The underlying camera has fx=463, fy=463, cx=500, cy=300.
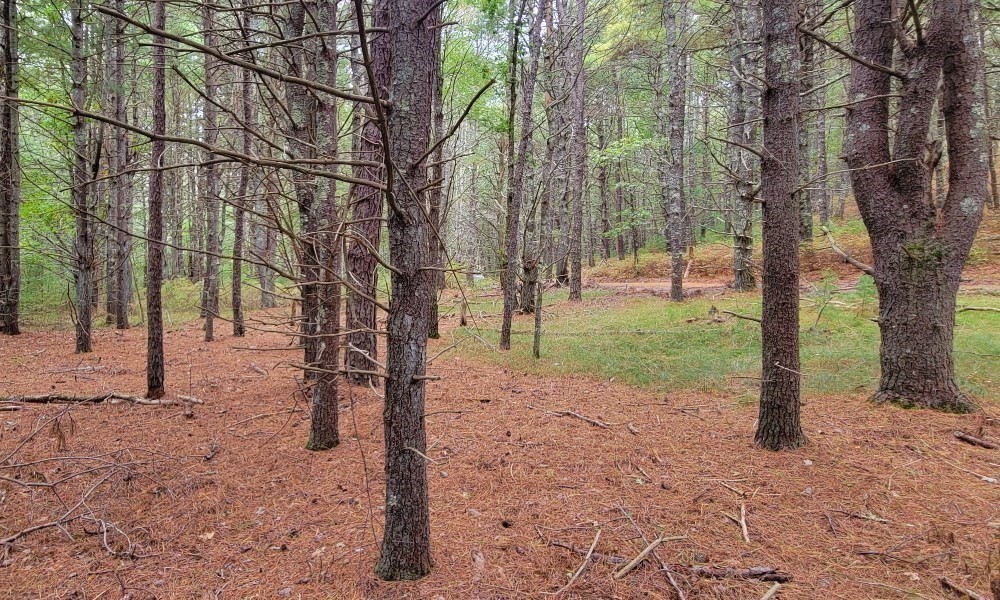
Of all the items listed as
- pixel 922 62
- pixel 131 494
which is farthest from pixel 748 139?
pixel 131 494

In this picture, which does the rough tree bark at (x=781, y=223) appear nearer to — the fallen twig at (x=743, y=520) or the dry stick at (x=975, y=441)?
the fallen twig at (x=743, y=520)

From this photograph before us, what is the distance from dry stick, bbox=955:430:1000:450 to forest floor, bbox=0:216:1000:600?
70 millimetres

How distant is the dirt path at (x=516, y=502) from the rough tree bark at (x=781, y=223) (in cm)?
47

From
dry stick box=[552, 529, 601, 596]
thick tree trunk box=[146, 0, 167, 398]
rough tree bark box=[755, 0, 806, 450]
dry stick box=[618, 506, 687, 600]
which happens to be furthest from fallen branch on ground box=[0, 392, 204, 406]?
rough tree bark box=[755, 0, 806, 450]

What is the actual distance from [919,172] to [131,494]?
768 cm

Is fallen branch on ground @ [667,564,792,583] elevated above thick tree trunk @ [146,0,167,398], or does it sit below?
below

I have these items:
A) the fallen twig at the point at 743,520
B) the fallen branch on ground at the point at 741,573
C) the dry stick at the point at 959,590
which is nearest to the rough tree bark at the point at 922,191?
the fallen twig at the point at 743,520

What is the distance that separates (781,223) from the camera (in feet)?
12.7

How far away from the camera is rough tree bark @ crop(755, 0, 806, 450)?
3.80 metres

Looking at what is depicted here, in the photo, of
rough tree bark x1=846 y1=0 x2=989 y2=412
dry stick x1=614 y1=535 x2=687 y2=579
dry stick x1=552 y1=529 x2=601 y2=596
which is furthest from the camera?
rough tree bark x1=846 y1=0 x2=989 y2=412

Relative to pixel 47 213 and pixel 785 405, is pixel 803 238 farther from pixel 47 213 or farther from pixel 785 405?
pixel 47 213

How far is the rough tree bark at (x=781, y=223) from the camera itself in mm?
3805

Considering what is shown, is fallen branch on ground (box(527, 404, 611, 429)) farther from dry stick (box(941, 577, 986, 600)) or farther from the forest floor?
dry stick (box(941, 577, 986, 600))

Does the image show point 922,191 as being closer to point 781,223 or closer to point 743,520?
point 781,223
